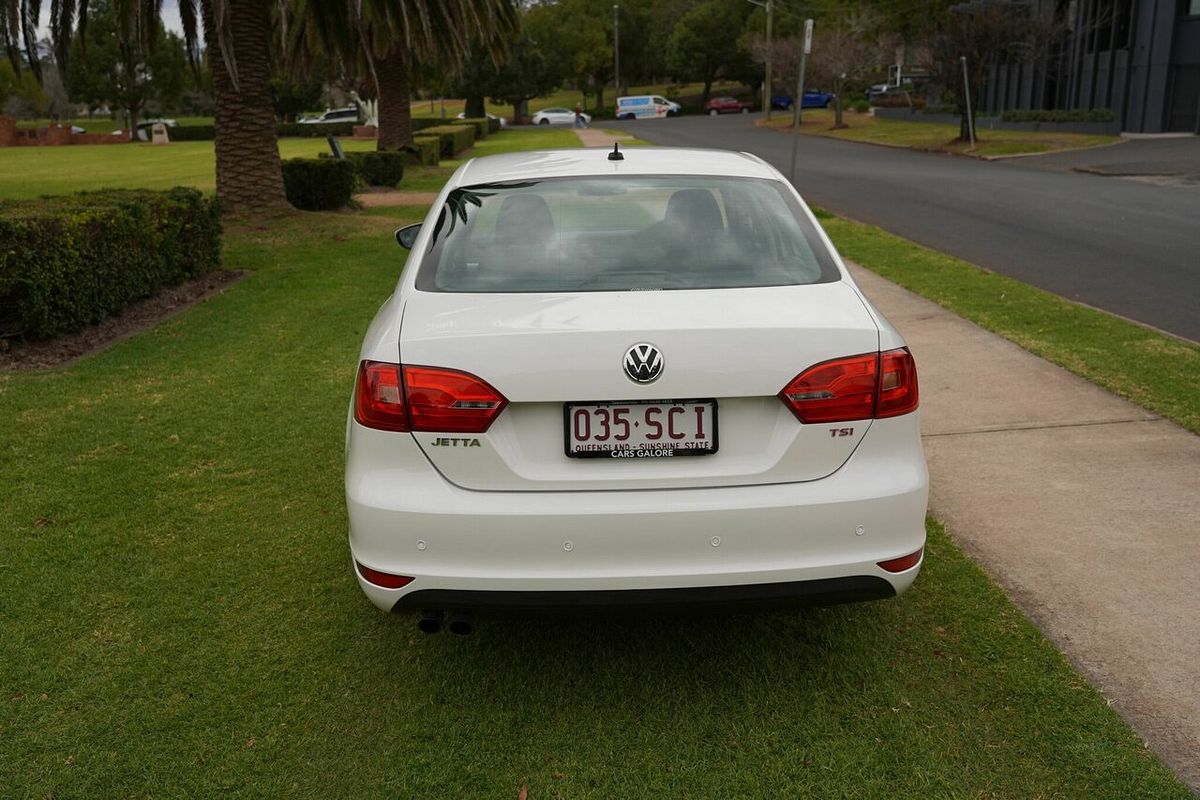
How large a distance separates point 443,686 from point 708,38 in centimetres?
8885

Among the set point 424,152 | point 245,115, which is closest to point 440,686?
point 245,115

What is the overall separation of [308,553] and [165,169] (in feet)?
107

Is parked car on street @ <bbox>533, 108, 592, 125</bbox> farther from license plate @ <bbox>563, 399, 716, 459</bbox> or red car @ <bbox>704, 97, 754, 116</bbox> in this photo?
license plate @ <bbox>563, 399, 716, 459</bbox>

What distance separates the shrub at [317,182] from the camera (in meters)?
17.7

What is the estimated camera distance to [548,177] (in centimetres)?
401

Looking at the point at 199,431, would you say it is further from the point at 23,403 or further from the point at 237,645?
the point at 237,645

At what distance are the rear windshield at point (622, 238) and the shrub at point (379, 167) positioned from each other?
19773mm

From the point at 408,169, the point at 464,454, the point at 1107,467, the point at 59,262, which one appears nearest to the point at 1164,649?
the point at 1107,467

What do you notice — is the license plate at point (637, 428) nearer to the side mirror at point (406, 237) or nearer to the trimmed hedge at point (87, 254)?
the side mirror at point (406, 237)

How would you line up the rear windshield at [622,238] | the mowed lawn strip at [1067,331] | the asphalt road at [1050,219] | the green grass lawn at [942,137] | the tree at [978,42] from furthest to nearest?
1. the tree at [978,42]
2. the green grass lawn at [942,137]
3. the asphalt road at [1050,219]
4. the mowed lawn strip at [1067,331]
5. the rear windshield at [622,238]

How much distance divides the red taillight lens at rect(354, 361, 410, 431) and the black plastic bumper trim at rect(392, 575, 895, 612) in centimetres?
48

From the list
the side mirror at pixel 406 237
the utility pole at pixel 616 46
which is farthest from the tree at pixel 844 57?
the side mirror at pixel 406 237

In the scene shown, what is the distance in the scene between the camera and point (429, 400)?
299cm

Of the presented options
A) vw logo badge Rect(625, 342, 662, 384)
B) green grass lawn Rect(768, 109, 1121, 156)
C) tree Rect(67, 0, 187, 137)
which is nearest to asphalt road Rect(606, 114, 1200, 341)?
green grass lawn Rect(768, 109, 1121, 156)
